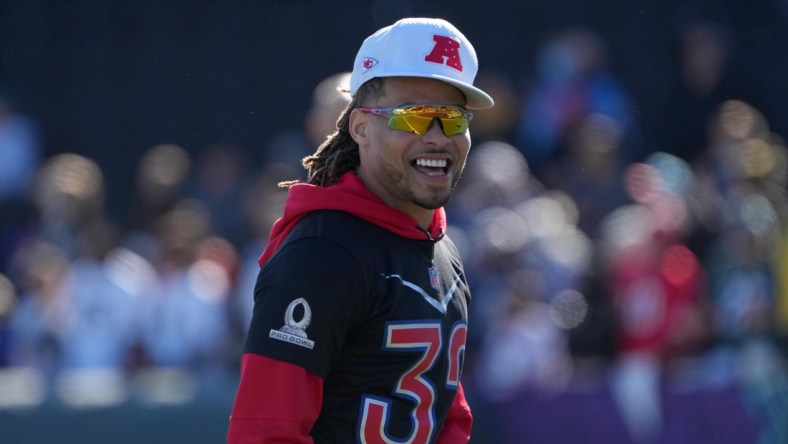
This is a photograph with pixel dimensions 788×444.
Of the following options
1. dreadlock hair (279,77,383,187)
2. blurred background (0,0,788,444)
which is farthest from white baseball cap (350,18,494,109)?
blurred background (0,0,788,444)

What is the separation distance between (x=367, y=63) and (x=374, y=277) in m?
0.62

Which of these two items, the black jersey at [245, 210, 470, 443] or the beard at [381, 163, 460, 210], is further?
the beard at [381, 163, 460, 210]

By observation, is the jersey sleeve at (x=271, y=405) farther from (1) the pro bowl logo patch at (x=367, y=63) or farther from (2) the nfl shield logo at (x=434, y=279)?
(1) the pro bowl logo patch at (x=367, y=63)

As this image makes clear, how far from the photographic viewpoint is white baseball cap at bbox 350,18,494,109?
3604mm

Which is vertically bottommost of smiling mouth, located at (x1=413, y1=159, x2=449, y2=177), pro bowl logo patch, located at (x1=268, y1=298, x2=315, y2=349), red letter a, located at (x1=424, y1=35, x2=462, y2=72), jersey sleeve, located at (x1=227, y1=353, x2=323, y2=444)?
jersey sleeve, located at (x1=227, y1=353, x2=323, y2=444)

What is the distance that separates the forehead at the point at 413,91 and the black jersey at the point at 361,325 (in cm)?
35

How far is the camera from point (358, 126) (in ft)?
12.2

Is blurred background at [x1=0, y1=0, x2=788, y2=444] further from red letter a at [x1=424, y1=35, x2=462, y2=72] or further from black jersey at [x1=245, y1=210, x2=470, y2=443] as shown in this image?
black jersey at [x1=245, y1=210, x2=470, y2=443]

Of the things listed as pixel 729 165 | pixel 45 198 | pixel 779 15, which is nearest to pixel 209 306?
pixel 45 198

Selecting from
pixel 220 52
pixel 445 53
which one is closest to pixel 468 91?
pixel 445 53

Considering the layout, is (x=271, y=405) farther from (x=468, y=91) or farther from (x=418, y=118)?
(x=468, y=91)

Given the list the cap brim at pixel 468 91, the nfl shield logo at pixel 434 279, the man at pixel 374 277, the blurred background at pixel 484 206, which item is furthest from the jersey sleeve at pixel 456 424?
the blurred background at pixel 484 206

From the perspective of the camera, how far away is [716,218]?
8336mm

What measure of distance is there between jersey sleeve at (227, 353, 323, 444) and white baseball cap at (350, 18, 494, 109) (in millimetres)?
870
